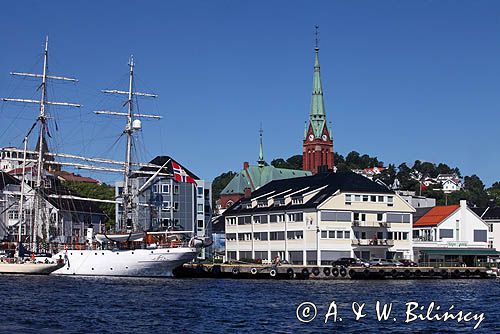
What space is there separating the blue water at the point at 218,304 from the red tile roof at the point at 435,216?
35.5m

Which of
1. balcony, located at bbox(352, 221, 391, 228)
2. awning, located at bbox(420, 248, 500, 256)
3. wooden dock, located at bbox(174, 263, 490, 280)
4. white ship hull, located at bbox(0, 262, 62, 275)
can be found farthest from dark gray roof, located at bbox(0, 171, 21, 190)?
awning, located at bbox(420, 248, 500, 256)

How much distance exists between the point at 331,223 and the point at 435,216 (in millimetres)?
23123

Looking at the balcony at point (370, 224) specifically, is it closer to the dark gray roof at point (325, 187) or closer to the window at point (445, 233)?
the dark gray roof at point (325, 187)

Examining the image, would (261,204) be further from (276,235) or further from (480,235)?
(480,235)

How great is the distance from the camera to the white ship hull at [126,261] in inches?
4082

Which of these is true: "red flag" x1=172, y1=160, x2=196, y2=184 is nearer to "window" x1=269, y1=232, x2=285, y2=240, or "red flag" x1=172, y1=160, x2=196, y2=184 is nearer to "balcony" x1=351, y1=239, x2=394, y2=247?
"window" x1=269, y1=232, x2=285, y2=240

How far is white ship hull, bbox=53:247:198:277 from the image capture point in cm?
10369

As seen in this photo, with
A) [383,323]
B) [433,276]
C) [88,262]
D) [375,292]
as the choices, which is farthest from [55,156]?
[383,323]

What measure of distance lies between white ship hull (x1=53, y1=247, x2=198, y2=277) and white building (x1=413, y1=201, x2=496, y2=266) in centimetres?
3662

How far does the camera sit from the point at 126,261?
4146 inches

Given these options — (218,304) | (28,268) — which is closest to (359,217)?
(28,268)

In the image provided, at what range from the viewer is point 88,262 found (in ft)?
353

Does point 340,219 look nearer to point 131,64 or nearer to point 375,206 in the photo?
point 375,206

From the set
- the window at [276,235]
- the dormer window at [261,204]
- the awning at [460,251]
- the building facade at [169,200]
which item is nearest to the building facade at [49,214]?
the building facade at [169,200]
